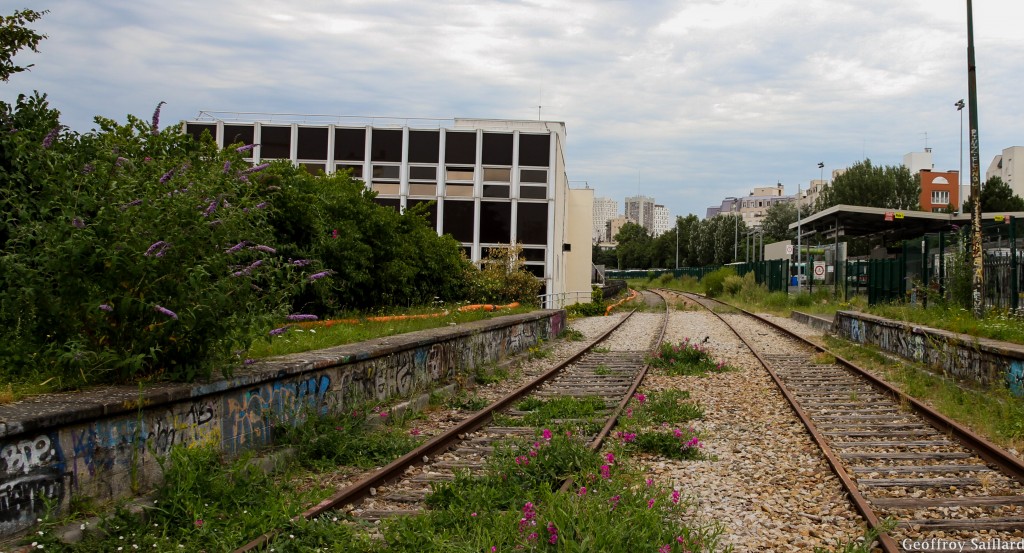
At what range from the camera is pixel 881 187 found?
3433 inches

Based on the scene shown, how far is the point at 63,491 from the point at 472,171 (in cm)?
3494

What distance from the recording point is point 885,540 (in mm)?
4730

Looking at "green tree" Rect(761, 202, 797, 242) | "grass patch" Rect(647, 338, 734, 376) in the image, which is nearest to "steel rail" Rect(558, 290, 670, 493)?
"grass patch" Rect(647, 338, 734, 376)

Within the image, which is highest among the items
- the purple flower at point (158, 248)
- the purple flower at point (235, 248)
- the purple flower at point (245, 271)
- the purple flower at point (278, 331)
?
the purple flower at point (235, 248)

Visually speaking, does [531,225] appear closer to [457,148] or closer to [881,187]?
[457,148]

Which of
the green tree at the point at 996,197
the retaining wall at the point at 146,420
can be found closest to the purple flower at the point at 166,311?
the retaining wall at the point at 146,420

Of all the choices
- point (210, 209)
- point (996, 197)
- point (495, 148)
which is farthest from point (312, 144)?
point (996, 197)

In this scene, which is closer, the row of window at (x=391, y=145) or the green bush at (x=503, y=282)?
the green bush at (x=503, y=282)

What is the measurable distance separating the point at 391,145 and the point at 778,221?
3363 inches

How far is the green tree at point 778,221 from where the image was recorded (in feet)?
360

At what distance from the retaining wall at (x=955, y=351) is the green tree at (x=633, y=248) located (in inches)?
5045

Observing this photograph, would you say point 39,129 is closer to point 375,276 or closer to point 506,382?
point 506,382

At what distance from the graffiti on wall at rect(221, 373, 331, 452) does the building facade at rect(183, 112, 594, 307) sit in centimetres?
3021

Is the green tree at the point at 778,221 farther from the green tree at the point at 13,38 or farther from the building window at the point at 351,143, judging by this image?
the green tree at the point at 13,38
